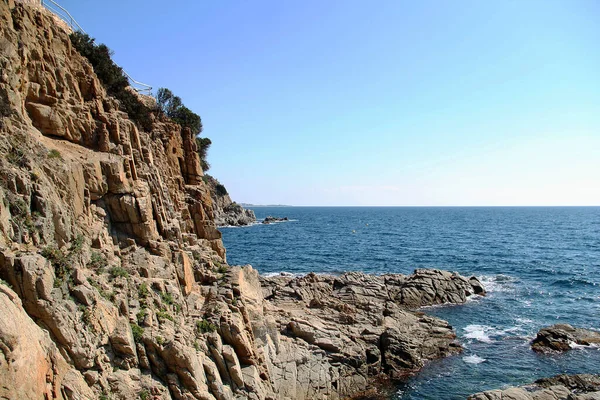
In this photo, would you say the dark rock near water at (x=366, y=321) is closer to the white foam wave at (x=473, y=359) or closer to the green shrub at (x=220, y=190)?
the white foam wave at (x=473, y=359)

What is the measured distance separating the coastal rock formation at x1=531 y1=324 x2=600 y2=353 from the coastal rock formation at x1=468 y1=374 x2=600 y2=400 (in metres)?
6.19

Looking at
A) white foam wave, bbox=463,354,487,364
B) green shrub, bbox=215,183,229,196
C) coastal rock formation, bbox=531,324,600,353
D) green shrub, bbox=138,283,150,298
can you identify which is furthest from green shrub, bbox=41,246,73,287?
green shrub, bbox=215,183,229,196

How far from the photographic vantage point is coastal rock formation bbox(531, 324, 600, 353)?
32.8m

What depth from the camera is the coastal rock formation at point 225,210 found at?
13512cm

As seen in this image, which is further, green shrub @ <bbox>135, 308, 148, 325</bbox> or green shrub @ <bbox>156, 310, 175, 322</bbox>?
green shrub @ <bbox>156, 310, 175, 322</bbox>

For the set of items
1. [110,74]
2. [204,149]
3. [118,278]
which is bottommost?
[118,278]

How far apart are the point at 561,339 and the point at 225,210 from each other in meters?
121

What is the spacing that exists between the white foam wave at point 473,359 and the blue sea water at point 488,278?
8 centimetres

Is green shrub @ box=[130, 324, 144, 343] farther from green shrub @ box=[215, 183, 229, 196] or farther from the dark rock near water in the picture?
green shrub @ box=[215, 183, 229, 196]

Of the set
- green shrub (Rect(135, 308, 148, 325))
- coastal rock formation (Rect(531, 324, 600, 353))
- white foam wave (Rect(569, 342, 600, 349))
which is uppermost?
green shrub (Rect(135, 308, 148, 325))

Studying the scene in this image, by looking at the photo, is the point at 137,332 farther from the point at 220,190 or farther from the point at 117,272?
the point at 220,190

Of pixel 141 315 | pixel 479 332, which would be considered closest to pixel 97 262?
pixel 141 315

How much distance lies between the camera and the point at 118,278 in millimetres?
18062

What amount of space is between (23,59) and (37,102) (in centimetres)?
194
